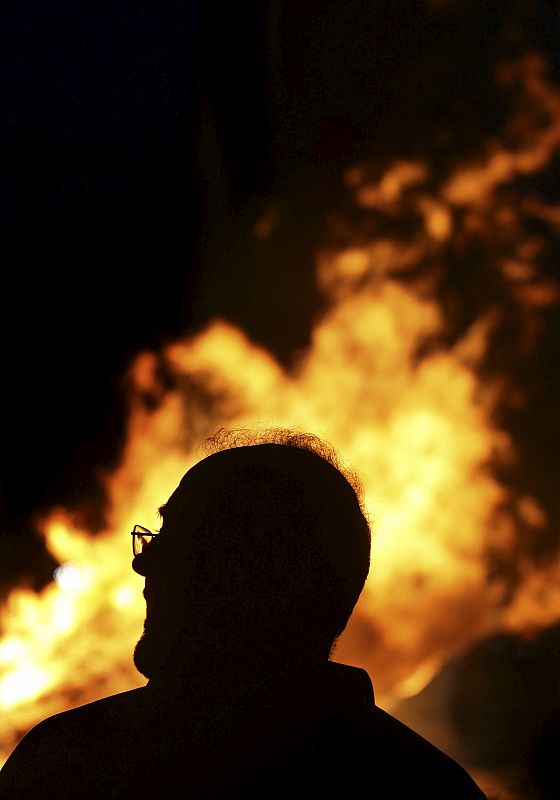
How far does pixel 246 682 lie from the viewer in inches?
50.5

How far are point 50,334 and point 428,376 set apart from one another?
248cm

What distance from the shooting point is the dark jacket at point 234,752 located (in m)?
1.19

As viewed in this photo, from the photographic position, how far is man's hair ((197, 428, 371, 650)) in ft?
4.60

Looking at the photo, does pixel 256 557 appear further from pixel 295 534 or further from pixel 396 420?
pixel 396 420

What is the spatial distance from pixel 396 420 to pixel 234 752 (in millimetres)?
3787

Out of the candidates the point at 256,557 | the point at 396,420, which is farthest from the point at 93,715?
the point at 396,420

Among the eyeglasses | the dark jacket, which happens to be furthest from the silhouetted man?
the eyeglasses

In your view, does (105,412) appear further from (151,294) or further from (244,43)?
(244,43)

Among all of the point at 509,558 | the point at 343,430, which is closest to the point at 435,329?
the point at 343,430

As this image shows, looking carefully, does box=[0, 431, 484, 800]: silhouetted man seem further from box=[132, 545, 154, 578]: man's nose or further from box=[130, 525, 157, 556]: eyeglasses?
box=[130, 525, 157, 556]: eyeglasses

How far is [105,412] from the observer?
4.81 meters

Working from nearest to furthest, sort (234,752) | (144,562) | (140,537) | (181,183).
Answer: (234,752)
(144,562)
(140,537)
(181,183)

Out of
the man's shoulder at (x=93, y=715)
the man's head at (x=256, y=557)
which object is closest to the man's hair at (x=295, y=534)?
the man's head at (x=256, y=557)

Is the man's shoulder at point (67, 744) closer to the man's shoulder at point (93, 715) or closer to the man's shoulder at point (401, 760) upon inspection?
the man's shoulder at point (93, 715)
